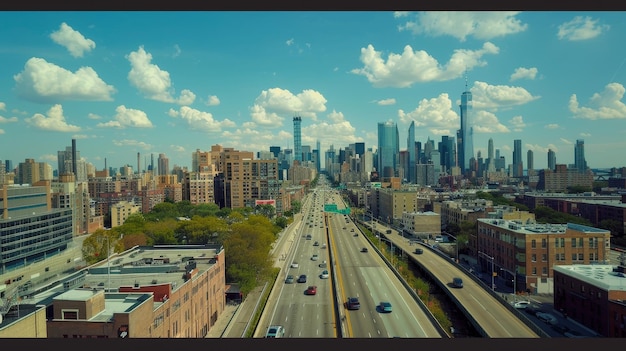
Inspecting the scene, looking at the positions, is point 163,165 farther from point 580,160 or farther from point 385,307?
point 385,307

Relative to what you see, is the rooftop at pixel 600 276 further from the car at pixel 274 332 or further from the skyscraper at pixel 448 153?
the skyscraper at pixel 448 153

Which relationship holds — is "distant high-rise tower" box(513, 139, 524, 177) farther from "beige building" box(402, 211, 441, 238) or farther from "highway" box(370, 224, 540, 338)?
"highway" box(370, 224, 540, 338)

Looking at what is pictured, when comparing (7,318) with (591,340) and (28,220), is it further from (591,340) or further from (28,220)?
(28,220)

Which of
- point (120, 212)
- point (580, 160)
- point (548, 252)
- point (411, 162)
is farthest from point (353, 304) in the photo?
point (411, 162)

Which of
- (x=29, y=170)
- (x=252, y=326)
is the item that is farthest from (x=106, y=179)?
(x=252, y=326)

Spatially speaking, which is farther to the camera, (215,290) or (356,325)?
(215,290)

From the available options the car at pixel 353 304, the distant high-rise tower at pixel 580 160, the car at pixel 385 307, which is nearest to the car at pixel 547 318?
the car at pixel 385 307
